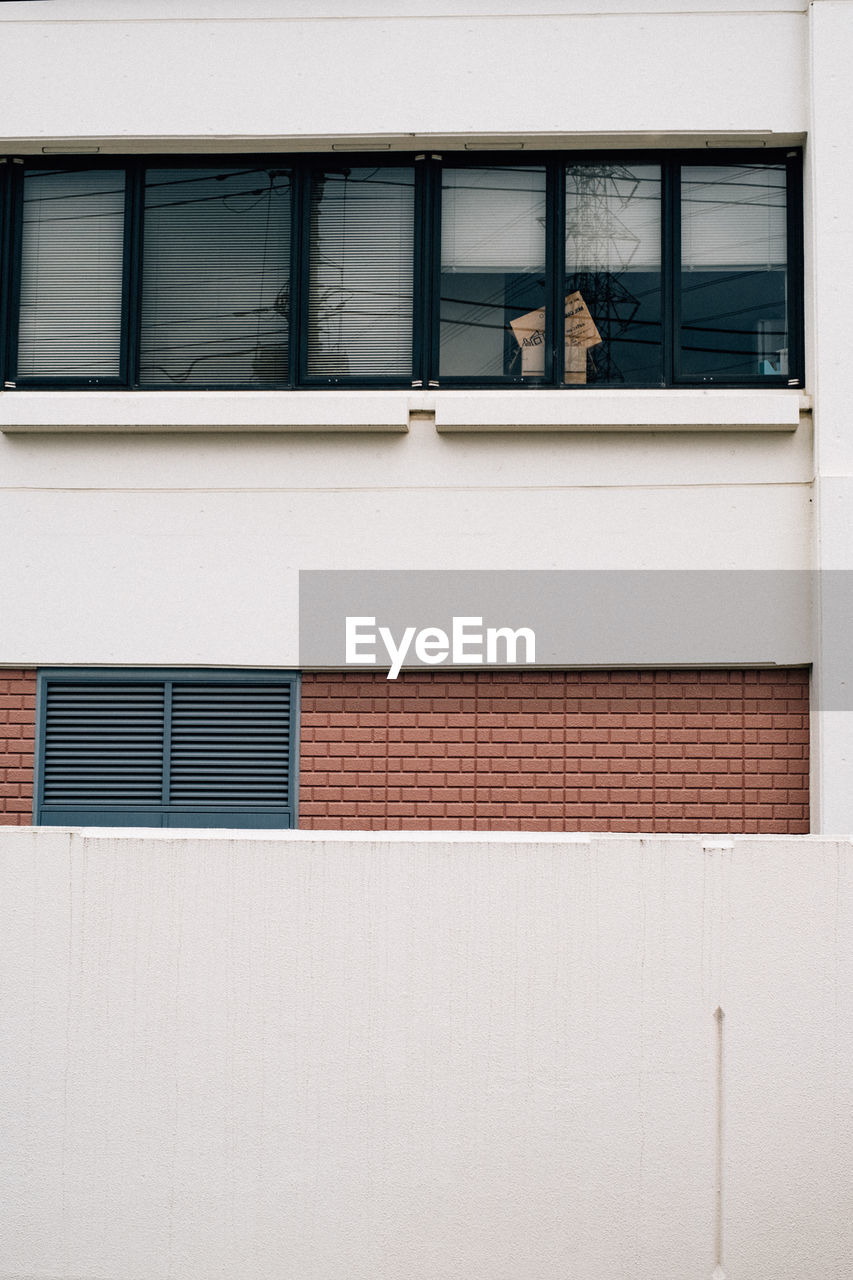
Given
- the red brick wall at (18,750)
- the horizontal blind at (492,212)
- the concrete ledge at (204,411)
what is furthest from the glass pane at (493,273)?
the red brick wall at (18,750)

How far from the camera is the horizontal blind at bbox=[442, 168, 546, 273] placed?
7145 mm

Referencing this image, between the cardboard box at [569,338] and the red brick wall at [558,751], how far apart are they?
6.46 ft

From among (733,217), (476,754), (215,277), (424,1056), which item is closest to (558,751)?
(476,754)

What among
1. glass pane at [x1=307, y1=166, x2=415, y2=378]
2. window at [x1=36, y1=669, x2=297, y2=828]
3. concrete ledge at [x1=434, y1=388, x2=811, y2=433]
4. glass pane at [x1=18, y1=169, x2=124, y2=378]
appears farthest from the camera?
glass pane at [x1=18, y1=169, x2=124, y2=378]

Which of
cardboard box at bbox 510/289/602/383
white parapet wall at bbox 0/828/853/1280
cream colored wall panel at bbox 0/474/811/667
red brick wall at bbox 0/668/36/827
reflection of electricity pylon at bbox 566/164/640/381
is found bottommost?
white parapet wall at bbox 0/828/853/1280

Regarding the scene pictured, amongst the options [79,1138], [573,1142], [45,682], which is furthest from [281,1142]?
[45,682]

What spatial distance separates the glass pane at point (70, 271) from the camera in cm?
723

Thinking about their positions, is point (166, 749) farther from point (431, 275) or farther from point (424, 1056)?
point (431, 275)

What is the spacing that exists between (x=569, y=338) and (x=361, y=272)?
1.43m

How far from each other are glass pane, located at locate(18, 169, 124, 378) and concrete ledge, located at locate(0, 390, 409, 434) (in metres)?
0.33

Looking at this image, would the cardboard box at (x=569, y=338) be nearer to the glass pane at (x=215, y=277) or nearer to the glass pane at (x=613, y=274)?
the glass pane at (x=613, y=274)

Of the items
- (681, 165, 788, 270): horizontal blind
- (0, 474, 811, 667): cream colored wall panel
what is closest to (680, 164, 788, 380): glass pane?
(681, 165, 788, 270): horizontal blind

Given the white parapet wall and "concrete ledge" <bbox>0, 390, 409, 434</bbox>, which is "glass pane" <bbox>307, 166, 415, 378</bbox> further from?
the white parapet wall

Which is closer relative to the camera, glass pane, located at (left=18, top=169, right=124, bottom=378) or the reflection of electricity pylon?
the reflection of electricity pylon
